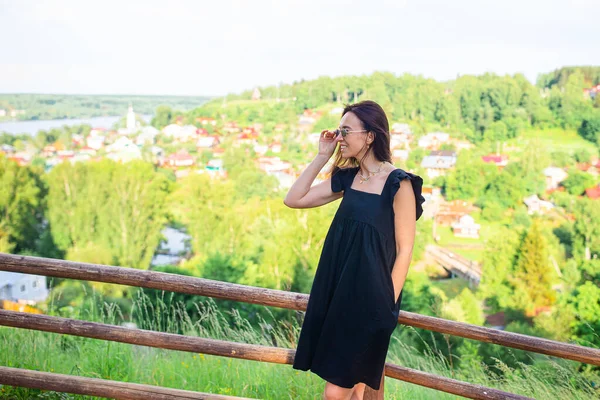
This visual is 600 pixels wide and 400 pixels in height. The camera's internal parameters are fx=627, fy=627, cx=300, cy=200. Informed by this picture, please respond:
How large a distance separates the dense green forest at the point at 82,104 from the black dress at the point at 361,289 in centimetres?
6203

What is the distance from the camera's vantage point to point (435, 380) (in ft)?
7.55

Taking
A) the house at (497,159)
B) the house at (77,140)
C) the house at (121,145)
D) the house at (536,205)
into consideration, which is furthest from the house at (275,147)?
the house at (536,205)

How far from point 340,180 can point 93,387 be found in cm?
128

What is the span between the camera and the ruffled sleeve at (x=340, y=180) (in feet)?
6.92

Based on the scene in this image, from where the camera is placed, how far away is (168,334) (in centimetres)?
244

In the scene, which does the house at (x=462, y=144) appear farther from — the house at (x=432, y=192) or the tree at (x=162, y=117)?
the tree at (x=162, y=117)

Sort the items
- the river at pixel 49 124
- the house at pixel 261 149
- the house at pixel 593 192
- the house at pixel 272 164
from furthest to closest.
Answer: the house at pixel 261 149 < the river at pixel 49 124 < the house at pixel 272 164 < the house at pixel 593 192

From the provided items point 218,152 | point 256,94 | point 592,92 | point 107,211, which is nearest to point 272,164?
point 218,152

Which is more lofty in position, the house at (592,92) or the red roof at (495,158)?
the house at (592,92)

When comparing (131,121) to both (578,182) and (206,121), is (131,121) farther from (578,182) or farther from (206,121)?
(578,182)

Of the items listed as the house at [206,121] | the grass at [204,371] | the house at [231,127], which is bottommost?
the house at [231,127]

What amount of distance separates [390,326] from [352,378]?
21 centimetres

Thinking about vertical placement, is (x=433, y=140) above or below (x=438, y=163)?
above

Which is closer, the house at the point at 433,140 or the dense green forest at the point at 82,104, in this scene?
the house at the point at 433,140
